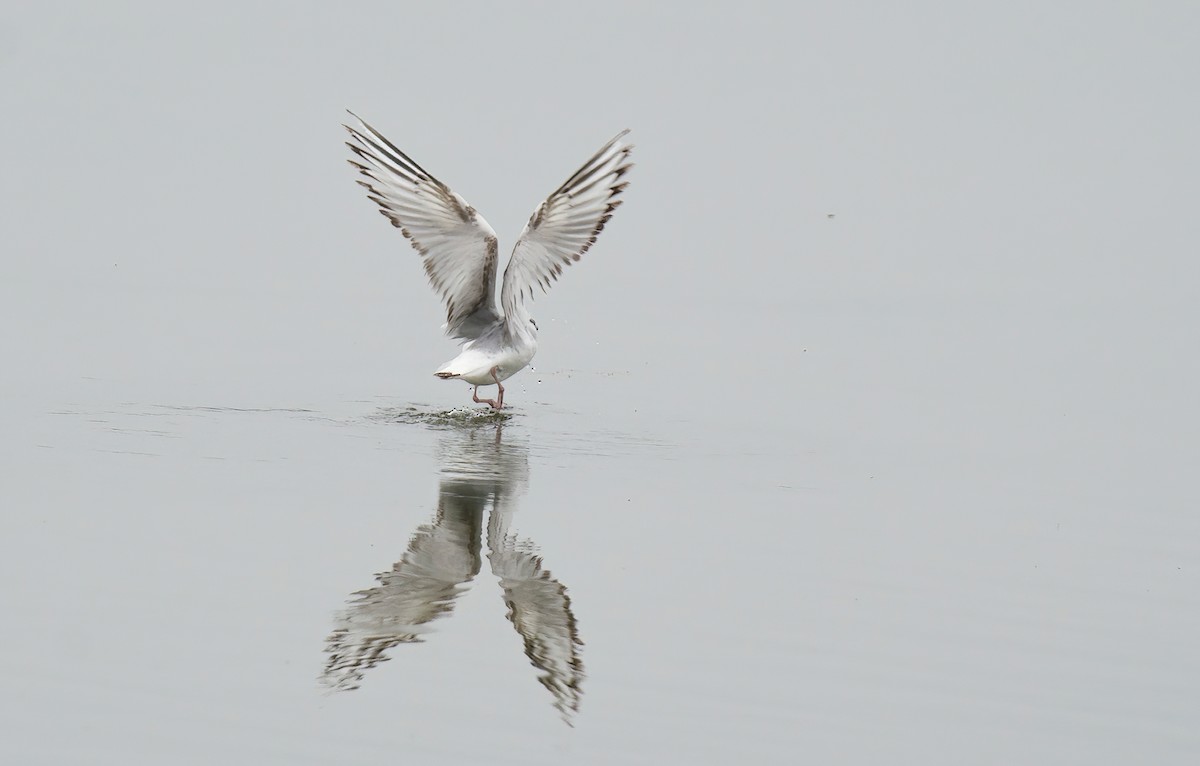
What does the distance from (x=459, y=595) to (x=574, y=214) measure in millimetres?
4063

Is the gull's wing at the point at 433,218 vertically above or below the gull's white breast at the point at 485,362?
above

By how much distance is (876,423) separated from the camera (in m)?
12.6

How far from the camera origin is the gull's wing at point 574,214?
35.7ft

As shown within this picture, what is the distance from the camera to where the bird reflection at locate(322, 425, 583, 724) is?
6.59 m

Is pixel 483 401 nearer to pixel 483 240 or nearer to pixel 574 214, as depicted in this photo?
pixel 483 240

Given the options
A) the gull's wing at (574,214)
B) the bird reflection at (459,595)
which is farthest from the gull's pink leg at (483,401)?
the bird reflection at (459,595)

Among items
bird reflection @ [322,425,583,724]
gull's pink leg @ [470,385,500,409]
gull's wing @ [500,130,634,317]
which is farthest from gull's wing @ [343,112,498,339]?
bird reflection @ [322,425,583,724]

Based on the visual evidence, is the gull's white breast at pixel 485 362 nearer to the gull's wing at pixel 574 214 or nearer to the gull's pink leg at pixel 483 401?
the gull's pink leg at pixel 483 401

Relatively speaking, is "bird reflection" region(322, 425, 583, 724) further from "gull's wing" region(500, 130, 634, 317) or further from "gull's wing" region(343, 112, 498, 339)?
"gull's wing" region(343, 112, 498, 339)

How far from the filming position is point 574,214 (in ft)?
36.0

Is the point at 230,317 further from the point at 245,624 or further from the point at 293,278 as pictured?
the point at 245,624

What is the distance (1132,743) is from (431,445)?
5690 mm

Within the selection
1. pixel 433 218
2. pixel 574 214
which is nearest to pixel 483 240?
pixel 433 218

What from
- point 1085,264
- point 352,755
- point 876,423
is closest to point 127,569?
point 352,755
